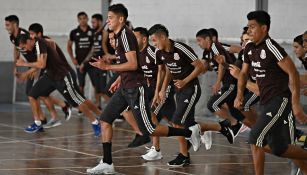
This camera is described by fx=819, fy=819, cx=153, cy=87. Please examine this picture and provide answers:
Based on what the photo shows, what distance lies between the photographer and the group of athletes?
9.61m

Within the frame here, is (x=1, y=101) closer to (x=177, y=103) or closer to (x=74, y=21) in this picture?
(x=74, y=21)

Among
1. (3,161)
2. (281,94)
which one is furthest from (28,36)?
(281,94)

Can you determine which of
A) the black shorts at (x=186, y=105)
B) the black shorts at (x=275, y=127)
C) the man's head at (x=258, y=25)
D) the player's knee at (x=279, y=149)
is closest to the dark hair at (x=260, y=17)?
the man's head at (x=258, y=25)

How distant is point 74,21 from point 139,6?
3069 millimetres

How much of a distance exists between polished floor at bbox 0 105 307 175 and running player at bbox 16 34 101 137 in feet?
1.89

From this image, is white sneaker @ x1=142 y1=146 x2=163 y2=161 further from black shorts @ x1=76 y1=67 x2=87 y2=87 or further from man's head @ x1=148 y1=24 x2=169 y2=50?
black shorts @ x1=76 y1=67 x2=87 y2=87

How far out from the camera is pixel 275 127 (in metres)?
9.61

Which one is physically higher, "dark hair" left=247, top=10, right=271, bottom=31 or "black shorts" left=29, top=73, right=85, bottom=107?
"dark hair" left=247, top=10, right=271, bottom=31

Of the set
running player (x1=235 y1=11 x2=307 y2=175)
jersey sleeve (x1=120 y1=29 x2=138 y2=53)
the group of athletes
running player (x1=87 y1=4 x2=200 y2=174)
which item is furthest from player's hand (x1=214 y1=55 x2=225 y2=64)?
running player (x1=235 y1=11 x2=307 y2=175)

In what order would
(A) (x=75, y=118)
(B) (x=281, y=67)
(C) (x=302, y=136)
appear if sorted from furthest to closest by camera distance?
(A) (x=75, y=118) < (C) (x=302, y=136) < (B) (x=281, y=67)

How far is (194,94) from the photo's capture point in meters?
12.6

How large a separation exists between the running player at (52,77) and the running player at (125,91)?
4.29 meters

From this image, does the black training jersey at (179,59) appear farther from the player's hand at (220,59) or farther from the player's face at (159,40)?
the player's hand at (220,59)

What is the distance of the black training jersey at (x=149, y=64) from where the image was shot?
1372 cm
